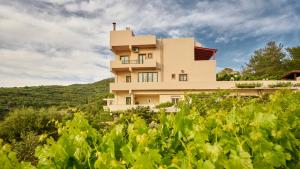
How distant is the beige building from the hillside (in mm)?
16572

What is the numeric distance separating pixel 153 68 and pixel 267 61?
34.2 metres

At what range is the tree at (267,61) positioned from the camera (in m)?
59.5

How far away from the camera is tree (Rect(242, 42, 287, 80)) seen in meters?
59.5

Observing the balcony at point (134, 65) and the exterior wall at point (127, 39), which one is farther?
the exterior wall at point (127, 39)

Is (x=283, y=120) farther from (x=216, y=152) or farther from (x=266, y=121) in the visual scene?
(x=216, y=152)

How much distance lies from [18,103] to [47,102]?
7.56 m

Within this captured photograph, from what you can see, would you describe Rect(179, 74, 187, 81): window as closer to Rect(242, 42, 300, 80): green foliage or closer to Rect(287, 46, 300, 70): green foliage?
Rect(242, 42, 300, 80): green foliage

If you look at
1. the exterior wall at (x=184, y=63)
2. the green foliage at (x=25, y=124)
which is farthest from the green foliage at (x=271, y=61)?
the green foliage at (x=25, y=124)

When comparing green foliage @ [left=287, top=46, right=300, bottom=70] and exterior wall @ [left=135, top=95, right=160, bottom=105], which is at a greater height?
green foliage @ [left=287, top=46, right=300, bottom=70]

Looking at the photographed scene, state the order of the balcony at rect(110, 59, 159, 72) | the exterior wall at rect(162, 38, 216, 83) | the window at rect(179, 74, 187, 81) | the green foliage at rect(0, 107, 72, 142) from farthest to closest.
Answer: the window at rect(179, 74, 187, 81)
the balcony at rect(110, 59, 159, 72)
the exterior wall at rect(162, 38, 216, 83)
the green foliage at rect(0, 107, 72, 142)

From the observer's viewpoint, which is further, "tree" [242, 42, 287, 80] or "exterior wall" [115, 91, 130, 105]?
"tree" [242, 42, 287, 80]

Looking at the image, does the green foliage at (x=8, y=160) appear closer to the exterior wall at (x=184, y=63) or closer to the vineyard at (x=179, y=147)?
the vineyard at (x=179, y=147)

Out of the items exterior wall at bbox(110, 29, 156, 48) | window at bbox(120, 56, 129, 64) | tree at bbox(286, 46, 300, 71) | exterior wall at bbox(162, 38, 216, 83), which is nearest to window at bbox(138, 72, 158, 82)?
exterior wall at bbox(162, 38, 216, 83)

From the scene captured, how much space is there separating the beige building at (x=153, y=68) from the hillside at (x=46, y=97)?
54.4ft
